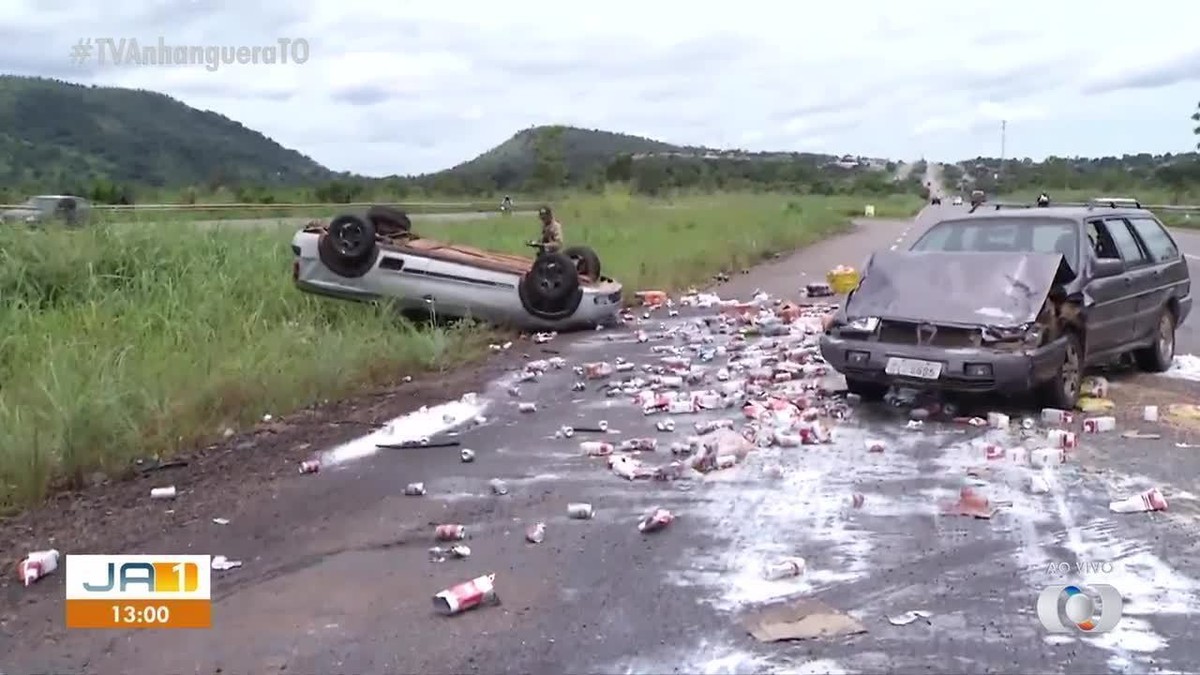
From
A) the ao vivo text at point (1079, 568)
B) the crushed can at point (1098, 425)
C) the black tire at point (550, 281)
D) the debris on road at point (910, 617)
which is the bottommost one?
the debris on road at point (910, 617)

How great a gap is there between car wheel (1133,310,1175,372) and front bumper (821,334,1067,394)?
229 centimetres

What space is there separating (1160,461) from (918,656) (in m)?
3.70

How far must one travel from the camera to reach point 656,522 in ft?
19.5

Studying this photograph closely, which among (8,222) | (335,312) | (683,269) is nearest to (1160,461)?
(335,312)

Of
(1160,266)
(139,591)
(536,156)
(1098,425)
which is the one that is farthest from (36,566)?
(536,156)

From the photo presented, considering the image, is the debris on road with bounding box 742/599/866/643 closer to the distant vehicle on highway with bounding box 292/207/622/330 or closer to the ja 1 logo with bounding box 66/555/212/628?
the ja 1 logo with bounding box 66/555/212/628

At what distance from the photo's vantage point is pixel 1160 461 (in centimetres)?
720

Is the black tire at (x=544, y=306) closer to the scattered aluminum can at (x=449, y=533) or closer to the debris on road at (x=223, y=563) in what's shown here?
the scattered aluminum can at (x=449, y=533)

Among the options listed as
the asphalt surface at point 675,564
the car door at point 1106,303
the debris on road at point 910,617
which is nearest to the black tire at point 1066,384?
the car door at point 1106,303

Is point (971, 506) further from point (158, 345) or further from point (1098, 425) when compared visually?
point (158, 345)

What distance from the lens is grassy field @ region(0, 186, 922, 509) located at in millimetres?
7180

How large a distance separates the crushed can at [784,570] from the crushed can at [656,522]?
2.60ft

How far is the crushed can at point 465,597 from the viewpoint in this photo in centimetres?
483

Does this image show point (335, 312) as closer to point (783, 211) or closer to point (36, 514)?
point (36, 514)
